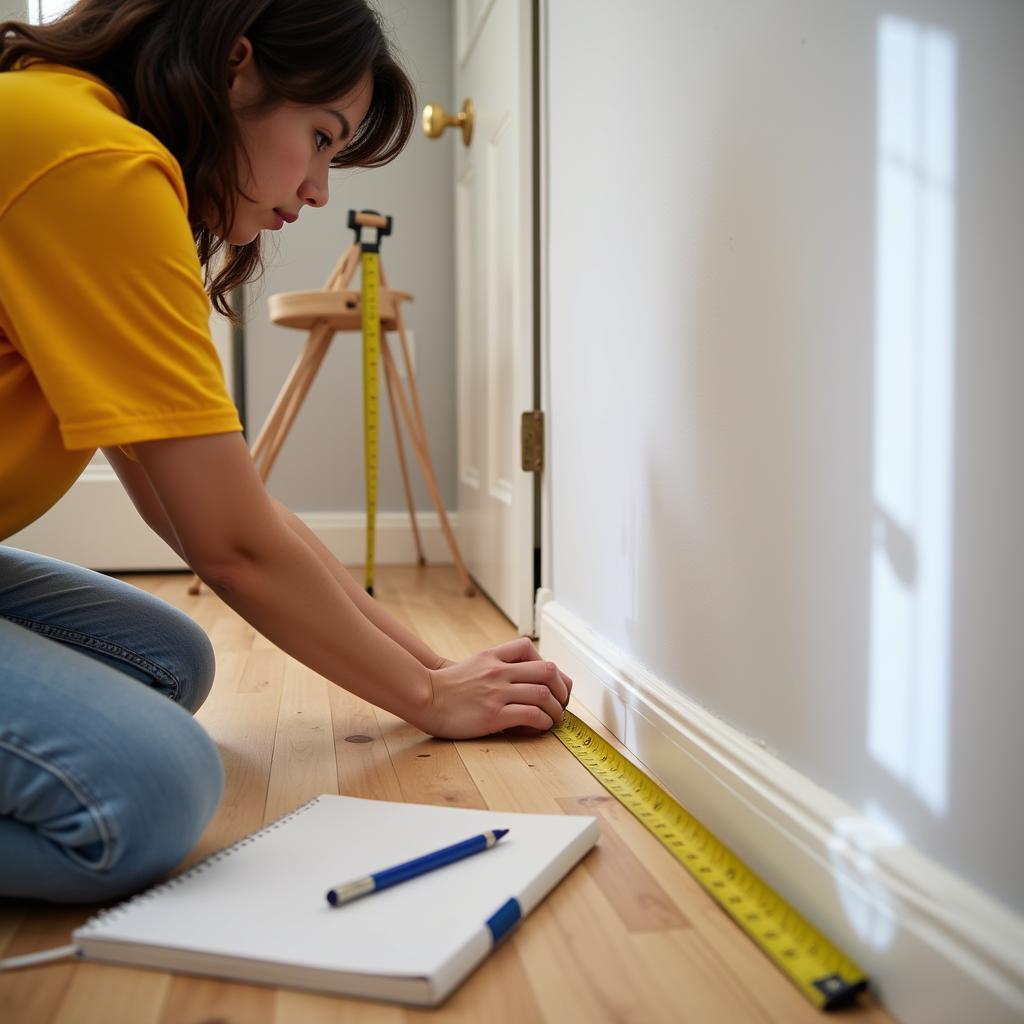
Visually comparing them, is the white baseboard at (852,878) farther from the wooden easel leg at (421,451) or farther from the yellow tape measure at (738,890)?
the wooden easel leg at (421,451)

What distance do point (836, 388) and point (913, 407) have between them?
4.5 inches

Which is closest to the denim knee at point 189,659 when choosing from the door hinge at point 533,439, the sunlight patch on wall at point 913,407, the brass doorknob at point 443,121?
the door hinge at point 533,439

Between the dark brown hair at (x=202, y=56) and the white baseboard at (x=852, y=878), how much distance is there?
0.73 meters

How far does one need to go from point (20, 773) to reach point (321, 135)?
0.68 metres

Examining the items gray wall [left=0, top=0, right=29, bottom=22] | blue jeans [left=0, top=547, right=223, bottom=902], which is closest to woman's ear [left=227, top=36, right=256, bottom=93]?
blue jeans [left=0, top=547, right=223, bottom=902]

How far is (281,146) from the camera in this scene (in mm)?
A: 1068

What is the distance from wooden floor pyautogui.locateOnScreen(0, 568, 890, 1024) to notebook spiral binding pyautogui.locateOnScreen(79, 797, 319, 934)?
3 centimetres

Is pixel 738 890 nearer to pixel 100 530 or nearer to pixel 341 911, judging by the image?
pixel 341 911

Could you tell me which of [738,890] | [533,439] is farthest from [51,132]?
[533,439]

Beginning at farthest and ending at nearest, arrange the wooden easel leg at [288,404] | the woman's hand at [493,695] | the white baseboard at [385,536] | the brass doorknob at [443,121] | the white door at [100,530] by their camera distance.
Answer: the white baseboard at [385,536]
the white door at [100,530]
the wooden easel leg at [288,404]
the brass doorknob at [443,121]
the woman's hand at [493,695]

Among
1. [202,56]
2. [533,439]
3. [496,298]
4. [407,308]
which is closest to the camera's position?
[202,56]

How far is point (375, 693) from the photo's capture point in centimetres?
122

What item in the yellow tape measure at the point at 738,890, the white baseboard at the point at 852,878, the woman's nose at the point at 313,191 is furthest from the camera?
the woman's nose at the point at 313,191

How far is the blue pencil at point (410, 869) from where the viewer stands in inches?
32.1
